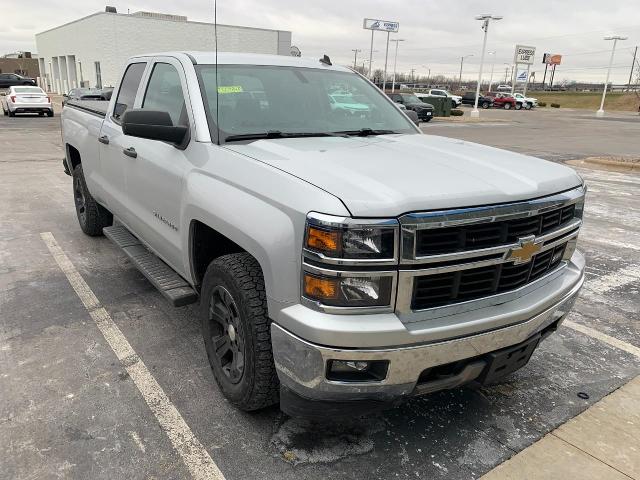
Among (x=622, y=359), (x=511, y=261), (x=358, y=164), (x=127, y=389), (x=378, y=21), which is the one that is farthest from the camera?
(x=378, y=21)

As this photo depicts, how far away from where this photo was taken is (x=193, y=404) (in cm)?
302

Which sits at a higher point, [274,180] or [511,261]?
[274,180]

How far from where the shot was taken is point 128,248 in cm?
434

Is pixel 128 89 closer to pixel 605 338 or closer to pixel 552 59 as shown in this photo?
pixel 605 338

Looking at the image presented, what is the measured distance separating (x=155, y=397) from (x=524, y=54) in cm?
6261

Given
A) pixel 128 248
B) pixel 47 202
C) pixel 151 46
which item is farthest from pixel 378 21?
pixel 128 248

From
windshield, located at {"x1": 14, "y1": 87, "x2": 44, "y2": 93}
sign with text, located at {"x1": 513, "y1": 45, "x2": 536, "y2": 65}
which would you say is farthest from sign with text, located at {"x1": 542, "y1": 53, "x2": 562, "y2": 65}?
windshield, located at {"x1": 14, "y1": 87, "x2": 44, "y2": 93}

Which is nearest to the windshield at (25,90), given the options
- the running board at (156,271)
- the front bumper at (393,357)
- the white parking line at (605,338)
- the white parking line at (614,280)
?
the running board at (156,271)

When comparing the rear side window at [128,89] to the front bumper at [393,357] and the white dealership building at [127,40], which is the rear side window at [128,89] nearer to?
the front bumper at [393,357]

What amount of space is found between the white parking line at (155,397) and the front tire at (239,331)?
30 cm

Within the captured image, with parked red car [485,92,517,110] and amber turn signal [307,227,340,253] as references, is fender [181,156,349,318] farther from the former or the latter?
parked red car [485,92,517,110]

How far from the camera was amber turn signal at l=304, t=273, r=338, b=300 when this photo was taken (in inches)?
84.7

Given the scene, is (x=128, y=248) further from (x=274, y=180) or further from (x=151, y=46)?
(x=151, y=46)

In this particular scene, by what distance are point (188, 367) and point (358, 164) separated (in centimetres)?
179
